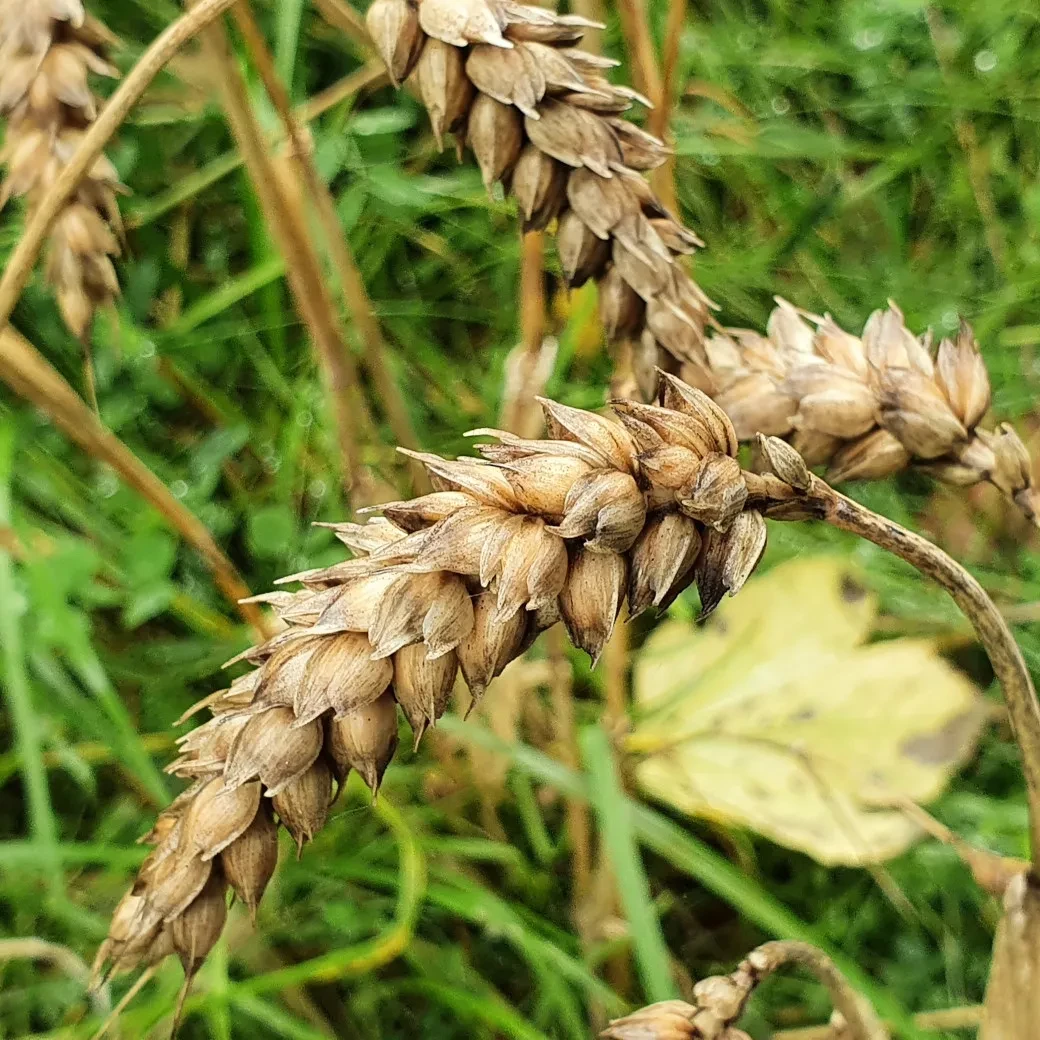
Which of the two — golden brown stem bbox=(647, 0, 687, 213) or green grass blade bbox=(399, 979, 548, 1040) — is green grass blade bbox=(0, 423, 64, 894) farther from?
golden brown stem bbox=(647, 0, 687, 213)

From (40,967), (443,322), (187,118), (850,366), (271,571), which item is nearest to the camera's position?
(850,366)

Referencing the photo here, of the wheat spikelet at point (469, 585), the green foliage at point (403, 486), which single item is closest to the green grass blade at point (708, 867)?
the green foliage at point (403, 486)

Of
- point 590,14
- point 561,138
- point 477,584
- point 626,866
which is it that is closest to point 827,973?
point 626,866

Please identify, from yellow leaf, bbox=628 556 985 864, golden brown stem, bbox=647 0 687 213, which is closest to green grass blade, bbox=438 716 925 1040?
yellow leaf, bbox=628 556 985 864

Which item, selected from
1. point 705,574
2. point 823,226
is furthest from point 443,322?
point 705,574

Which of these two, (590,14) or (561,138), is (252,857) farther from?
(590,14)

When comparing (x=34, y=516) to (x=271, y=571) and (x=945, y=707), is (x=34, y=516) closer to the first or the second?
(x=271, y=571)
